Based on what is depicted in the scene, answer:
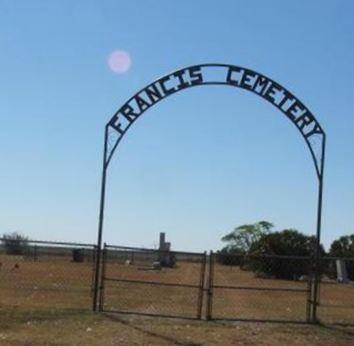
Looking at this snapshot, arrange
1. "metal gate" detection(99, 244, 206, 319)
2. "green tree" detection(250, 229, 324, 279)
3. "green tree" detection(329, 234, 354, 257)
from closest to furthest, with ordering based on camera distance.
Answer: "metal gate" detection(99, 244, 206, 319), "green tree" detection(250, 229, 324, 279), "green tree" detection(329, 234, 354, 257)

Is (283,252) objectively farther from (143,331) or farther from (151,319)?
(143,331)

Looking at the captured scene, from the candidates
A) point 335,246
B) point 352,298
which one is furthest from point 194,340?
point 335,246

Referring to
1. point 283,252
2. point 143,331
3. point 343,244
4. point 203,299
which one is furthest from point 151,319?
point 343,244

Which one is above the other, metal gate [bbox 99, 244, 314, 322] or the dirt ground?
metal gate [bbox 99, 244, 314, 322]

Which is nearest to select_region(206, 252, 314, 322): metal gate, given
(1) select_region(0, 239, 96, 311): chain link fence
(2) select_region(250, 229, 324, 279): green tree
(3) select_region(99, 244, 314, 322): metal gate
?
(3) select_region(99, 244, 314, 322): metal gate

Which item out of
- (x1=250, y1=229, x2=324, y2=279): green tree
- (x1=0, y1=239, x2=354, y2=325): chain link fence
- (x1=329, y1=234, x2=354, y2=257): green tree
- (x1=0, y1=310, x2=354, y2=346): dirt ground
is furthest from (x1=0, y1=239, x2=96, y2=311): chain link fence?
(x1=329, y1=234, x2=354, y2=257): green tree

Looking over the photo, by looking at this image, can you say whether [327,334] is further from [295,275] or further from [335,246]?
[335,246]

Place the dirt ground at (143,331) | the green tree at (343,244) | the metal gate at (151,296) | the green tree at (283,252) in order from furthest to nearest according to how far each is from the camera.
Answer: the green tree at (343,244) → the green tree at (283,252) → the metal gate at (151,296) → the dirt ground at (143,331)

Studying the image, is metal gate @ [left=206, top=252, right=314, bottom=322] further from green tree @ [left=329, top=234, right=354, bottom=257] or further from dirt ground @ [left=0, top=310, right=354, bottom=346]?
green tree @ [left=329, top=234, right=354, bottom=257]

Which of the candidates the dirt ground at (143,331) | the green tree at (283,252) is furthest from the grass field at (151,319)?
the green tree at (283,252)

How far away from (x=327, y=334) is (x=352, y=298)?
435 inches

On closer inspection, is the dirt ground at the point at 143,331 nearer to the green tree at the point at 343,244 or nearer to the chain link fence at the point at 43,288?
the chain link fence at the point at 43,288

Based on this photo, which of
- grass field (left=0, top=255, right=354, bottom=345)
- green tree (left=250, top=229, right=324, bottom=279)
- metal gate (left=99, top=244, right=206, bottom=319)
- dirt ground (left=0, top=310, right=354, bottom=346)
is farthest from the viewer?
green tree (left=250, top=229, right=324, bottom=279)

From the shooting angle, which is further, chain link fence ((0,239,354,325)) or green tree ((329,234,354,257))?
green tree ((329,234,354,257))
